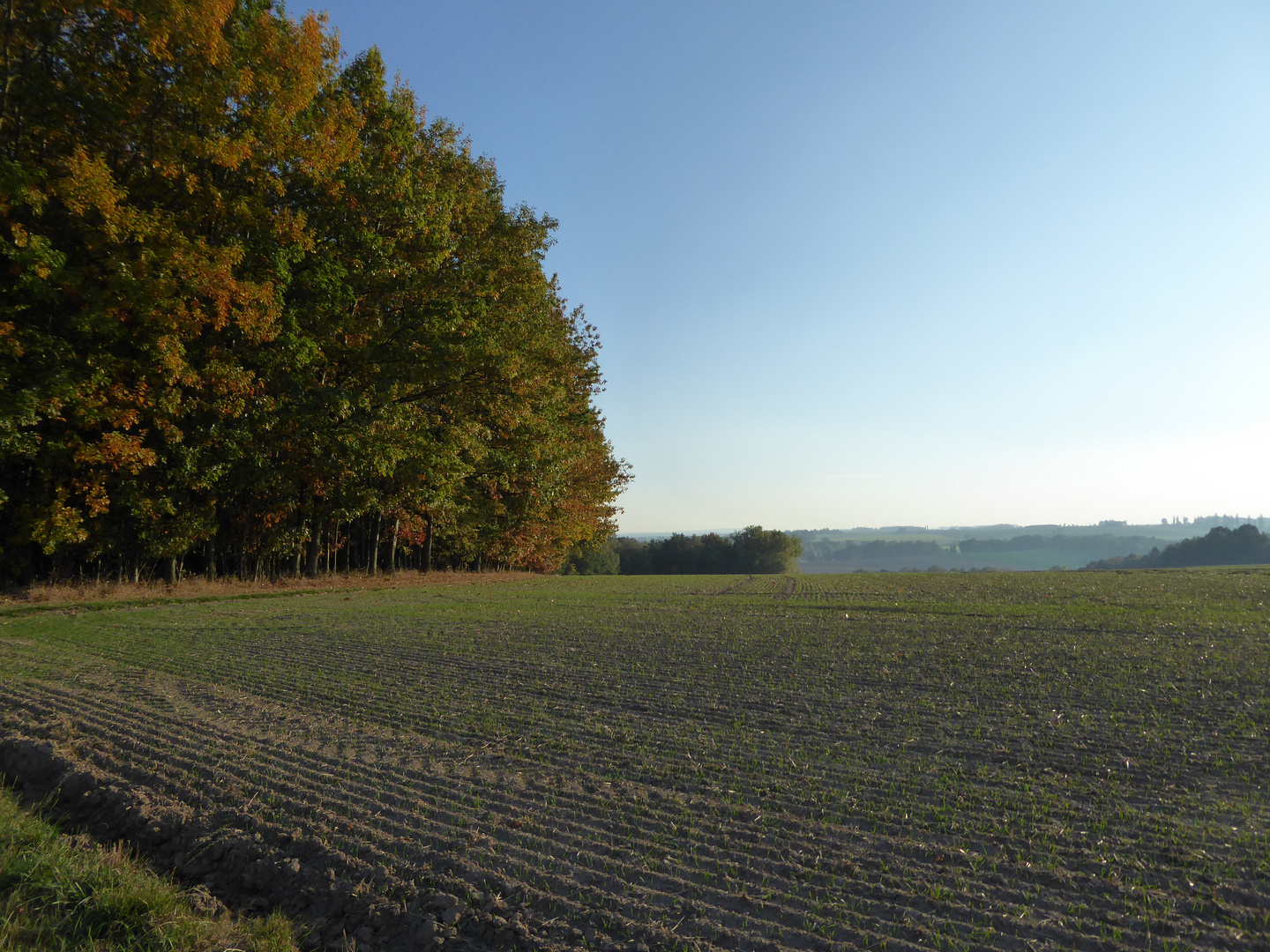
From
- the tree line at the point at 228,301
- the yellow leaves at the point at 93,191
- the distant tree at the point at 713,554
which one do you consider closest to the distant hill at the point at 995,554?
the distant tree at the point at 713,554

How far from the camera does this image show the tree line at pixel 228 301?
49.8 ft

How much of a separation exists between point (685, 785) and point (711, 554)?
72786mm

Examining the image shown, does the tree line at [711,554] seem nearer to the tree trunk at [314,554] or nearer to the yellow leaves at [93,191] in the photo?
the tree trunk at [314,554]

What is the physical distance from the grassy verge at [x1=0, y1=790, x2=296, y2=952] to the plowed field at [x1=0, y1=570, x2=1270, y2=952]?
0.83ft

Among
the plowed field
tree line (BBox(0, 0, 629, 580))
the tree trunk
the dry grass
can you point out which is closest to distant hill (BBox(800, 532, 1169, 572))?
the dry grass

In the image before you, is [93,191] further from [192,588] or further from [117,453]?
[192,588]

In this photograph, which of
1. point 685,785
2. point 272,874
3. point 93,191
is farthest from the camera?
point 93,191

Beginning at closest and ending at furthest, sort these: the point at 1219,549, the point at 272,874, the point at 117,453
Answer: the point at 272,874
the point at 117,453
the point at 1219,549

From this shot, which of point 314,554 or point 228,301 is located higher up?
point 228,301

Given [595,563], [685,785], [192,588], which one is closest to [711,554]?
[595,563]

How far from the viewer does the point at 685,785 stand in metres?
5.05

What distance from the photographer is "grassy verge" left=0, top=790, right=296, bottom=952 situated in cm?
319

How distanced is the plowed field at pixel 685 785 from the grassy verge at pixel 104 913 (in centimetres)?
25

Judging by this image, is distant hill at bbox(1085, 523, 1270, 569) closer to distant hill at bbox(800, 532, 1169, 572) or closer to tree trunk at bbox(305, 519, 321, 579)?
distant hill at bbox(800, 532, 1169, 572)
